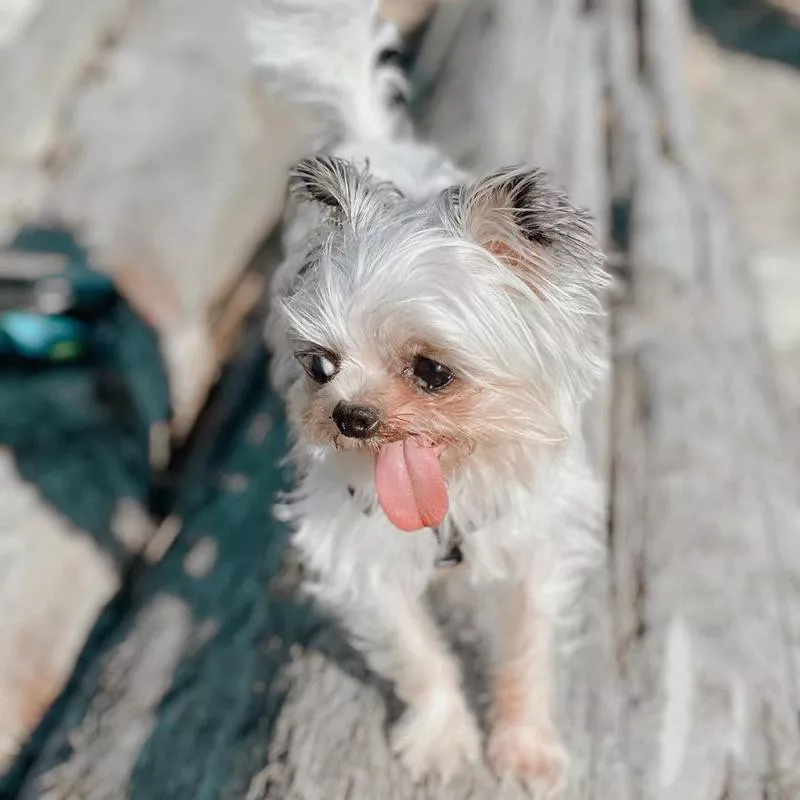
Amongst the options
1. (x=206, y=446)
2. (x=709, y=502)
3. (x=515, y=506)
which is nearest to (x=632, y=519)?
(x=709, y=502)

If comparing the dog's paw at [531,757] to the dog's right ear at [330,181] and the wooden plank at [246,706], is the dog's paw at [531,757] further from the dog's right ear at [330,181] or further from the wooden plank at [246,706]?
the dog's right ear at [330,181]

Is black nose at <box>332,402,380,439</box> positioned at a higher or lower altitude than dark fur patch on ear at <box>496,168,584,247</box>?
lower

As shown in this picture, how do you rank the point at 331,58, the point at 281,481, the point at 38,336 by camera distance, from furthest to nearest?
1. the point at 38,336
2. the point at 281,481
3. the point at 331,58

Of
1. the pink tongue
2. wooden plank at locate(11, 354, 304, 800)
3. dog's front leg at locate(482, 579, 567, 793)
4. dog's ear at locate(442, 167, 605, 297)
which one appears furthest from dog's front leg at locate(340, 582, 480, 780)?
dog's ear at locate(442, 167, 605, 297)

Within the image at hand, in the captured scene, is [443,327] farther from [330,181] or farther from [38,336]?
[38,336]

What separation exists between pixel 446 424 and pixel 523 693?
953 mm

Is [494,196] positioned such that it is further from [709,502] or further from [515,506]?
[709,502]

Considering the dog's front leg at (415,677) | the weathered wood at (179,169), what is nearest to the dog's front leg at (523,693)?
the dog's front leg at (415,677)

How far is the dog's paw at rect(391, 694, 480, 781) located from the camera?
9.29 feet

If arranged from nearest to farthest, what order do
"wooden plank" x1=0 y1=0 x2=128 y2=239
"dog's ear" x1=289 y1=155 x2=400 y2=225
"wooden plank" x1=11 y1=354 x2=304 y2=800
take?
"dog's ear" x1=289 y1=155 x2=400 y2=225 → "wooden plank" x1=11 y1=354 x2=304 y2=800 → "wooden plank" x1=0 y1=0 x2=128 y2=239

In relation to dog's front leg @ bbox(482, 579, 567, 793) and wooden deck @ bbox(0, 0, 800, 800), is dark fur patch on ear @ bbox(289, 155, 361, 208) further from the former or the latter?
wooden deck @ bbox(0, 0, 800, 800)

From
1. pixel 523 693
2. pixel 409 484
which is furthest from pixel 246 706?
pixel 409 484

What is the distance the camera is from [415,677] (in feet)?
9.84

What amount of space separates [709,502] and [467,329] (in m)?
1.62
